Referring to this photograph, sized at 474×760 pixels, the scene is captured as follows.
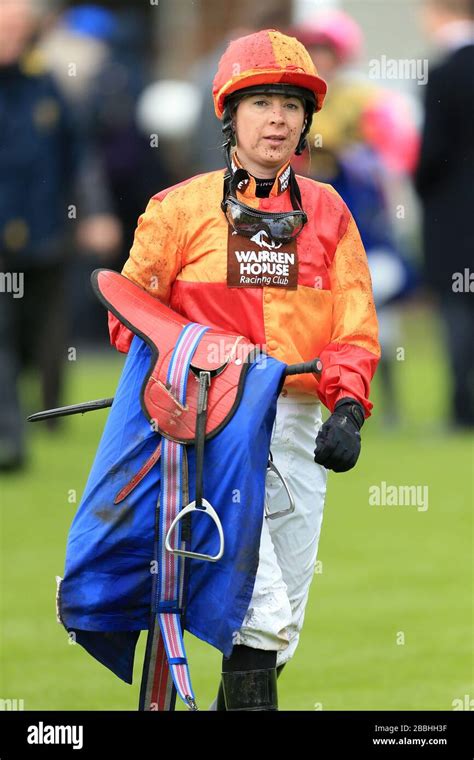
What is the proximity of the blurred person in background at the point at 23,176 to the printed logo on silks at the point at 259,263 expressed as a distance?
5.93m

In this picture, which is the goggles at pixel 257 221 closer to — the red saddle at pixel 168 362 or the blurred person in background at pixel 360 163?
the red saddle at pixel 168 362

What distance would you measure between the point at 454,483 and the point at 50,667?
4086mm

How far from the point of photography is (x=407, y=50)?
68.2 feet

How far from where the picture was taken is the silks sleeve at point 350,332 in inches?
175

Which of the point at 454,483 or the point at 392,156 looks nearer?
the point at 454,483

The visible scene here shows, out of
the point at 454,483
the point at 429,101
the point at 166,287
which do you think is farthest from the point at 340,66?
the point at 166,287

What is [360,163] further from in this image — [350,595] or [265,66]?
[265,66]

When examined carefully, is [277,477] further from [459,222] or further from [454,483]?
[459,222]

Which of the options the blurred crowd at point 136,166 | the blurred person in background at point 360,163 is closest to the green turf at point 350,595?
the blurred crowd at point 136,166

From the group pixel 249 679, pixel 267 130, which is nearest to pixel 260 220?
pixel 267 130

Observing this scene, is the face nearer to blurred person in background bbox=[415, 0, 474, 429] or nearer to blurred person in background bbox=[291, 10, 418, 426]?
blurred person in background bbox=[291, 10, 418, 426]

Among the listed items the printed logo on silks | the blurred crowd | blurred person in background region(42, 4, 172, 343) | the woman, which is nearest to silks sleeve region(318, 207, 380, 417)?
the woman

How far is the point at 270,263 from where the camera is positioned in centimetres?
452

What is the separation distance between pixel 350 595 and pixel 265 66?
336 cm
